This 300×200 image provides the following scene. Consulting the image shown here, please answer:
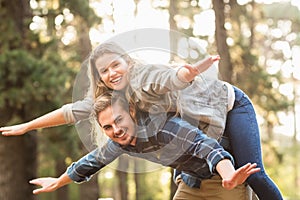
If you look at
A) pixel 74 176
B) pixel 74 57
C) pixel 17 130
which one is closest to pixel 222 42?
pixel 74 57

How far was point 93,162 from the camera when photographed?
12.4 ft

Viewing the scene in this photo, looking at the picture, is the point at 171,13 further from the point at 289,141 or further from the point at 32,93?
the point at 289,141

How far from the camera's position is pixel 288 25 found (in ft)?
82.6

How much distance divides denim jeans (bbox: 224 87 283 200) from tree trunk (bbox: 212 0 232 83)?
736 centimetres

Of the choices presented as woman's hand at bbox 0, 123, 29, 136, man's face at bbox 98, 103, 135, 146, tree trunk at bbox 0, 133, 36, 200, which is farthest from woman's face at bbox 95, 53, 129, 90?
tree trunk at bbox 0, 133, 36, 200

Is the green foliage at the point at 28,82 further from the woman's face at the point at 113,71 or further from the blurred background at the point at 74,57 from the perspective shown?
the woman's face at the point at 113,71

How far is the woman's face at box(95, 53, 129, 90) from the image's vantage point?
127 inches

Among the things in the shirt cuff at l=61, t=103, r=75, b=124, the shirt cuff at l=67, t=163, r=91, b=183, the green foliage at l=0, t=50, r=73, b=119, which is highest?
the shirt cuff at l=61, t=103, r=75, b=124

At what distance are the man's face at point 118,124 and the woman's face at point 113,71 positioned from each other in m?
0.10

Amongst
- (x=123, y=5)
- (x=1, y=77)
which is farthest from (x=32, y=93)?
(x=123, y=5)

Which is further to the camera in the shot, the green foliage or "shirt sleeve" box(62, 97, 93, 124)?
the green foliage

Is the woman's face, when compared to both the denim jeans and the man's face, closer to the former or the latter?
the man's face

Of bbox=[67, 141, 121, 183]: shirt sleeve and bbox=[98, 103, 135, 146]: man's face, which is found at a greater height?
bbox=[98, 103, 135, 146]: man's face

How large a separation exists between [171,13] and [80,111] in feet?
32.3
